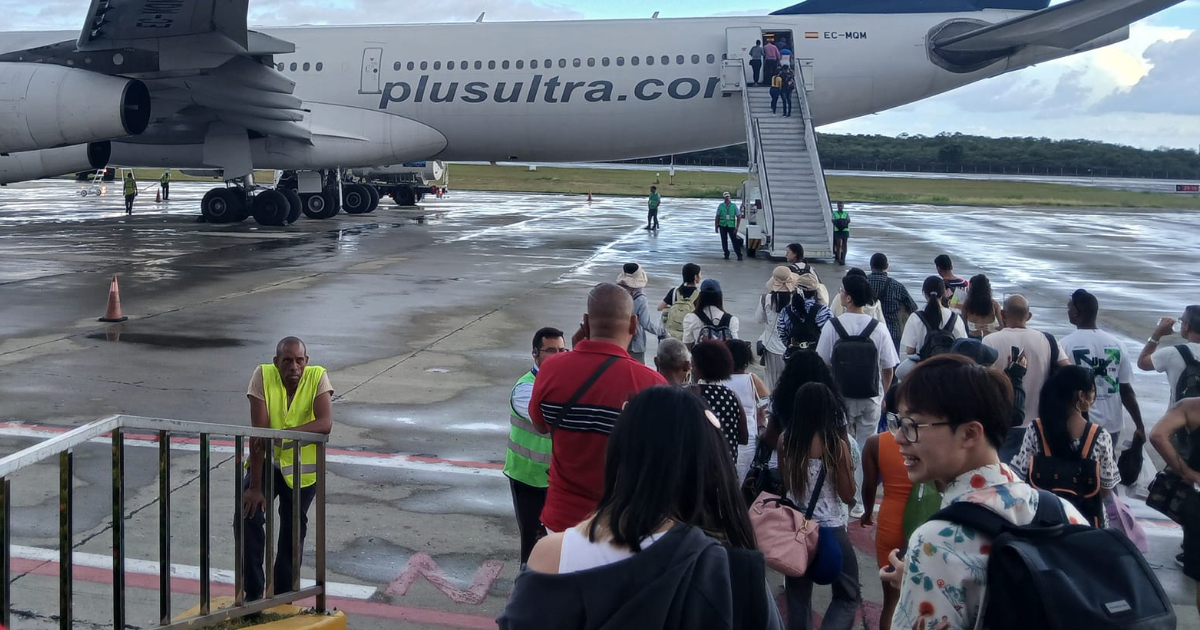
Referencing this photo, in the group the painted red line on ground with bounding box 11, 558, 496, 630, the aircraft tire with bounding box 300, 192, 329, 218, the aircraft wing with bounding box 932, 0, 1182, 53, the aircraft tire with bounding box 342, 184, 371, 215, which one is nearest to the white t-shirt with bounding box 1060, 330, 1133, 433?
the painted red line on ground with bounding box 11, 558, 496, 630

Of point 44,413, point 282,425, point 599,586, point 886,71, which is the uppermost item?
point 886,71

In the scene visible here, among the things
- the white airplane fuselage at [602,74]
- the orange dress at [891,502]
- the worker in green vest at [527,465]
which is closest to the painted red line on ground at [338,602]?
the worker in green vest at [527,465]

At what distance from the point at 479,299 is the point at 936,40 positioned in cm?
1447

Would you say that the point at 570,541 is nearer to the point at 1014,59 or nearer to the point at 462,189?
the point at 1014,59

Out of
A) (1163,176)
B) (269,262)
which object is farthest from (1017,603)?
(1163,176)

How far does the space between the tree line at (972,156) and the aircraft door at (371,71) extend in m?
69.7

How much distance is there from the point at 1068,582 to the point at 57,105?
19.4 metres

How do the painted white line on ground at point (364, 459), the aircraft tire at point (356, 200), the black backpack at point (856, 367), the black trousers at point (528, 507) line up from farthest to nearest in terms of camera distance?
the aircraft tire at point (356, 200)
the painted white line on ground at point (364, 459)
the black backpack at point (856, 367)
the black trousers at point (528, 507)

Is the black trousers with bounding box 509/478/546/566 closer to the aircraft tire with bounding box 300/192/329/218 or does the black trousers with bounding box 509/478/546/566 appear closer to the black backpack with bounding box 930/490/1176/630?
the black backpack with bounding box 930/490/1176/630

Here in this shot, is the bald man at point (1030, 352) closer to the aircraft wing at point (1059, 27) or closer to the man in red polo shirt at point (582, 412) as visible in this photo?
the man in red polo shirt at point (582, 412)

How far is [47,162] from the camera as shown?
22.9 m

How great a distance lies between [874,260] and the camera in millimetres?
9891

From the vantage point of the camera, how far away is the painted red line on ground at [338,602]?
5422 mm

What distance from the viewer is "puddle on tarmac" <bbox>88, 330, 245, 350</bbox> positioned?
12.5 m
